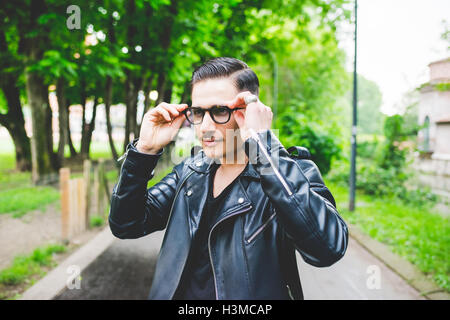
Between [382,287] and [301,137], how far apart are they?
9.82ft

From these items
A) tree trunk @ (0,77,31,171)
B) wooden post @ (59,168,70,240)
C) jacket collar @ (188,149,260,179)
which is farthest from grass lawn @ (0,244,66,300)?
tree trunk @ (0,77,31,171)

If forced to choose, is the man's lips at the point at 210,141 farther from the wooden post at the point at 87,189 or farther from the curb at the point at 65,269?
the wooden post at the point at 87,189

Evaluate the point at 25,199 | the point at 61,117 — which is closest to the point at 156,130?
the point at 25,199

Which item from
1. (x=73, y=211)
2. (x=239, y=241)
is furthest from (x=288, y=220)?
(x=73, y=211)

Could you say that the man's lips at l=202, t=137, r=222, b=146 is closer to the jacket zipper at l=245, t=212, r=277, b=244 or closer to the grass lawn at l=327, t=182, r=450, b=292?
the jacket zipper at l=245, t=212, r=277, b=244

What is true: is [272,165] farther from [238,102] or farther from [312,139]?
[312,139]

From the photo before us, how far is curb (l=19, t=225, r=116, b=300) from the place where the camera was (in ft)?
11.9

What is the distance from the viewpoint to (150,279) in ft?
13.7

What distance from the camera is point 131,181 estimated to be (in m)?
1.46

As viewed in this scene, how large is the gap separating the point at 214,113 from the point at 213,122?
0.12 ft

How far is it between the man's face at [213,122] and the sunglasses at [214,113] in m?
0.01

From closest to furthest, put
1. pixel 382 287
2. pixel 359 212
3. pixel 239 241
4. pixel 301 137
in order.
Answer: pixel 239 241 → pixel 382 287 → pixel 301 137 → pixel 359 212

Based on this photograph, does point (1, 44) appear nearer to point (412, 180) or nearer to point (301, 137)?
point (301, 137)

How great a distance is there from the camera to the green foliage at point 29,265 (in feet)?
13.2
